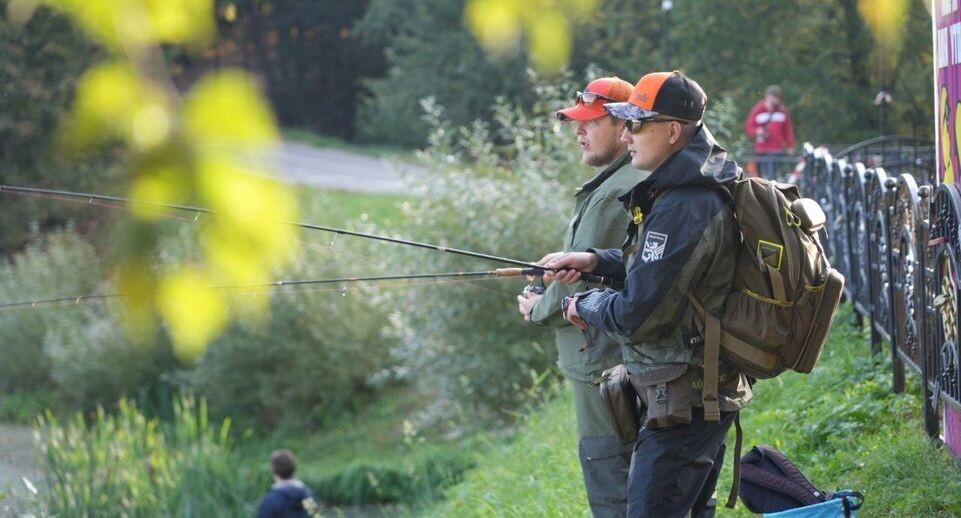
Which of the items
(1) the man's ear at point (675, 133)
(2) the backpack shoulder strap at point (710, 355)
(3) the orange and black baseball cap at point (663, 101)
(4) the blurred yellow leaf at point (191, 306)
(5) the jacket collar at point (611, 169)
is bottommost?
→ (2) the backpack shoulder strap at point (710, 355)

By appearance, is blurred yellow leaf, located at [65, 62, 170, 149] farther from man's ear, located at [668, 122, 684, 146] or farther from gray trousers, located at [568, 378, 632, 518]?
gray trousers, located at [568, 378, 632, 518]

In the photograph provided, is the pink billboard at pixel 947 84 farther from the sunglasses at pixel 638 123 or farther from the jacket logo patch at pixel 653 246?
the jacket logo patch at pixel 653 246

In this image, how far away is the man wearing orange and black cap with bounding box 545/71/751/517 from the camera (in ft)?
12.4

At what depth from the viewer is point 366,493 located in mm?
15984

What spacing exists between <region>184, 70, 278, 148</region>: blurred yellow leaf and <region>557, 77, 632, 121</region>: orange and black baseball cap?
7.94 feet

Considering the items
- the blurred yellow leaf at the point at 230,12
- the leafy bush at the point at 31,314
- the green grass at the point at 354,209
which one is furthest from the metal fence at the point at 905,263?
the leafy bush at the point at 31,314

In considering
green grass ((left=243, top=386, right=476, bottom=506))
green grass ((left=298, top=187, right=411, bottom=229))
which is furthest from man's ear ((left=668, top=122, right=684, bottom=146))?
green grass ((left=298, top=187, right=411, bottom=229))

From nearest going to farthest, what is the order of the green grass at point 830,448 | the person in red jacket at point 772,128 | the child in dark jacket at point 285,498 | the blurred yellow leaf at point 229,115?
the blurred yellow leaf at point 229,115, the green grass at point 830,448, the child in dark jacket at point 285,498, the person in red jacket at point 772,128

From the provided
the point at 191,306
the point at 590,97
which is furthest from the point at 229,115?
the point at 590,97

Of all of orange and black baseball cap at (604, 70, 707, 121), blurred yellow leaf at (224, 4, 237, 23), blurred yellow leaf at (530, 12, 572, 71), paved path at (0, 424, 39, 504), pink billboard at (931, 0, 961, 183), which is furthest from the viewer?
paved path at (0, 424, 39, 504)

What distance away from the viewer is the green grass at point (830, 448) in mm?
5184

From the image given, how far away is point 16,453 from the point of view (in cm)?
1827

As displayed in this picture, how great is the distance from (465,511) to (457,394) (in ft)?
16.8

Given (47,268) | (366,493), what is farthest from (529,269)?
(47,268)
